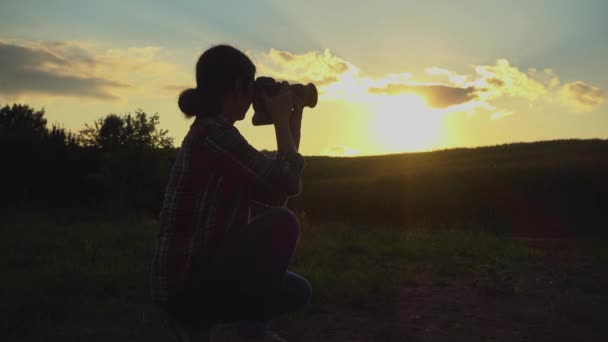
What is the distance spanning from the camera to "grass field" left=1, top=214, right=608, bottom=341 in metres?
4.52

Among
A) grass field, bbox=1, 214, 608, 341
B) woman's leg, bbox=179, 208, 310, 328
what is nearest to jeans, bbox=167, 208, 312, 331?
woman's leg, bbox=179, 208, 310, 328

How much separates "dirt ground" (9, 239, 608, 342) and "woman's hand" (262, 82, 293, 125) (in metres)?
2.06

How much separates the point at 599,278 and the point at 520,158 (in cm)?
3802

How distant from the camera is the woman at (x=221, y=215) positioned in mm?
2629

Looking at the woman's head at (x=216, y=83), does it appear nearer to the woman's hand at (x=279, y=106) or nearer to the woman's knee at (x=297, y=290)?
the woman's hand at (x=279, y=106)

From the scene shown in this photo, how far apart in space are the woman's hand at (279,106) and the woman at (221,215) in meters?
0.05

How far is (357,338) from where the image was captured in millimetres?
4320

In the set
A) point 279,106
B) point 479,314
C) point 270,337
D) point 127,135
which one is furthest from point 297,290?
point 127,135

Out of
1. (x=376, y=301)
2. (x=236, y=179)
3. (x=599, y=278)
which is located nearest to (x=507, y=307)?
(x=376, y=301)

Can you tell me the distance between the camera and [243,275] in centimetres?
276

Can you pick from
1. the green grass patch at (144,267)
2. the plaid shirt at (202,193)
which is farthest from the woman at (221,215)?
the green grass patch at (144,267)

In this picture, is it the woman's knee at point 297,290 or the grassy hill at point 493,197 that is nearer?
the woman's knee at point 297,290

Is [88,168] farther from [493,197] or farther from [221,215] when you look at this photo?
[221,215]

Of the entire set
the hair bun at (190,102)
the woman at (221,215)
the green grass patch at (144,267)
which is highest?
the hair bun at (190,102)
